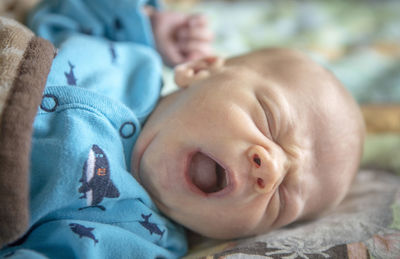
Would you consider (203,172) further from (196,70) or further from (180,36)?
(180,36)

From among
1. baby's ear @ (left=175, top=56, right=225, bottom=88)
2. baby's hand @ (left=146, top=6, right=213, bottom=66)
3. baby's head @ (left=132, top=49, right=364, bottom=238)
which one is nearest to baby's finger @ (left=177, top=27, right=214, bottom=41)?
baby's hand @ (left=146, top=6, right=213, bottom=66)

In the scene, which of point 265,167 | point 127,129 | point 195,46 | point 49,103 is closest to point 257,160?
point 265,167

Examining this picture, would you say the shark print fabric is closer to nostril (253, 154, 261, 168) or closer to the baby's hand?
nostril (253, 154, 261, 168)

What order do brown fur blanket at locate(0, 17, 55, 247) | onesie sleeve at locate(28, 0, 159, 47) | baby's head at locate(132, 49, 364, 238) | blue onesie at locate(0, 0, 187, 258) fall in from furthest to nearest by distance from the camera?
onesie sleeve at locate(28, 0, 159, 47)
baby's head at locate(132, 49, 364, 238)
blue onesie at locate(0, 0, 187, 258)
brown fur blanket at locate(0, 17, 55, 247)

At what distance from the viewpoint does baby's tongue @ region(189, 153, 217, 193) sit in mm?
989

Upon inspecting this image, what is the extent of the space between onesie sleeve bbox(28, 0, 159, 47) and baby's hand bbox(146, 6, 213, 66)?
0.51 feet

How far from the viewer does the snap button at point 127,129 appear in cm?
99

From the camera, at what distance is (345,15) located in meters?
2.15

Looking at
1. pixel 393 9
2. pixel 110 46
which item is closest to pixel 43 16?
pixel 110 46

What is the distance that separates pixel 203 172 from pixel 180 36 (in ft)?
2.54

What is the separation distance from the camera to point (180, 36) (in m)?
1.60

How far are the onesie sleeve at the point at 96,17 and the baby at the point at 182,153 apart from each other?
1.02 ft

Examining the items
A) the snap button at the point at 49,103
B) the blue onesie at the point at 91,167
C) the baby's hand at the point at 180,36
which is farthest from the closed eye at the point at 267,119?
the baby's hand at the point at 180,36

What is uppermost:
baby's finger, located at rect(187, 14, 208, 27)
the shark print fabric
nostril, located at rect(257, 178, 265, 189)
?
baby's finger, located at rect(187, 14, 208, 27)
